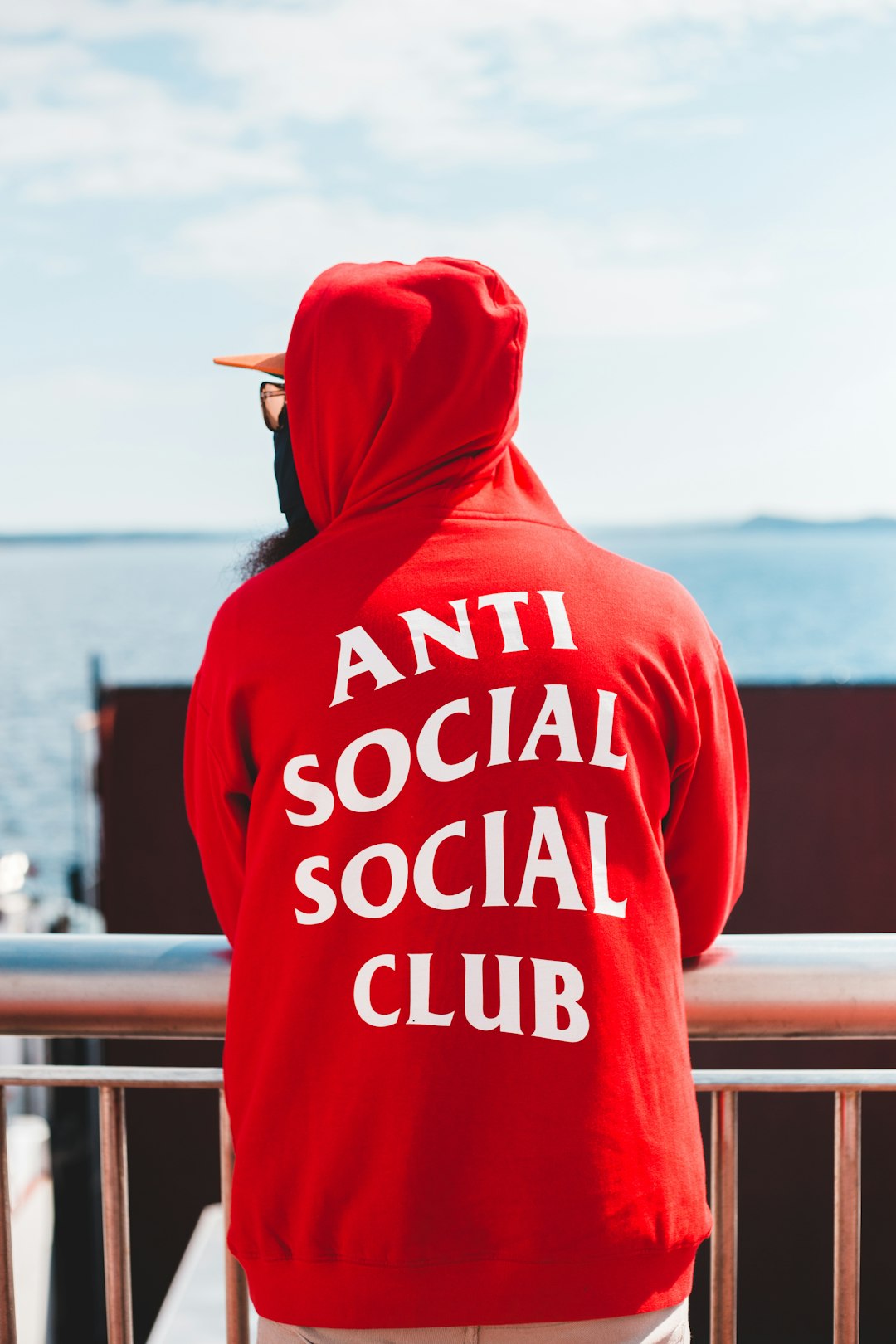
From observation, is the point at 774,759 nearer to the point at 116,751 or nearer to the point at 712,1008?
the point at 116,751

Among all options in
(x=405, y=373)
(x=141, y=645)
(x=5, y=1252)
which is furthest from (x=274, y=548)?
(x=141, y=645)

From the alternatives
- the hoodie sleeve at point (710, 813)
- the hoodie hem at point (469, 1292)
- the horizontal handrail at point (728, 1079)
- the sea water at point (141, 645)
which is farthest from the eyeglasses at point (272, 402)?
the sea water at point (141, 645)

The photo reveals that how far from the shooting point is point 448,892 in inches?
52.3

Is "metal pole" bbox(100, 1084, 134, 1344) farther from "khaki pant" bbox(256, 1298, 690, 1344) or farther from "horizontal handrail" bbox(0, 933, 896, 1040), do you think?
"khaki pant" bbox(256, 1298, 690, 1344)

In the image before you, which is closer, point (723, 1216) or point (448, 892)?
point (448, 892)

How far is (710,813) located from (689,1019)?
35 cm

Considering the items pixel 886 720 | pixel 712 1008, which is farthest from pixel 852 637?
pixel 712 1008

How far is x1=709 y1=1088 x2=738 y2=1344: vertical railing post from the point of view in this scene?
5.91 ft

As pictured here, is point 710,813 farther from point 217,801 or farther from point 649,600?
point 217,801

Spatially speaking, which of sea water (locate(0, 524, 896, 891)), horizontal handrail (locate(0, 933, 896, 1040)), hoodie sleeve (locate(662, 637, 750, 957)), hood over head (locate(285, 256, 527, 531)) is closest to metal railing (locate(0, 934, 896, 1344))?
horizontal handrail (locate(0, 933, 896, 1040))

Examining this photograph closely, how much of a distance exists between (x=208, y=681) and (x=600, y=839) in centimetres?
50

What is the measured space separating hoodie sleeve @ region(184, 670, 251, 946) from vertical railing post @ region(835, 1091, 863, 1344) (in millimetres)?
983

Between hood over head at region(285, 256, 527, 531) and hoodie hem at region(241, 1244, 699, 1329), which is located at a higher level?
hood over head at region(285, 256, 527, 531)

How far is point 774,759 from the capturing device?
420 inches
